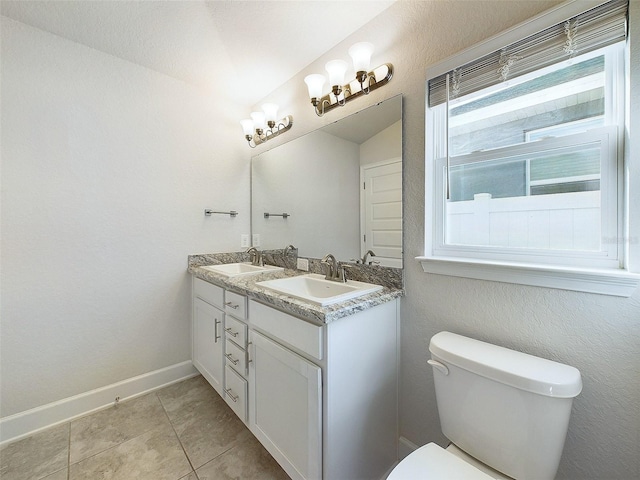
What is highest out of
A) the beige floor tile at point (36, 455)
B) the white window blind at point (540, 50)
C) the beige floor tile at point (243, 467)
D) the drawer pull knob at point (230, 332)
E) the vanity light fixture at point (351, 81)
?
the vanity light fixture at point (351, 81)

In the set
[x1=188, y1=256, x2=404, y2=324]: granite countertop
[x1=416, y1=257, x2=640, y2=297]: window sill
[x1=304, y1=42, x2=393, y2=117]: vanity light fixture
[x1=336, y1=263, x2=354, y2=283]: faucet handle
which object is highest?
[x1=304, y1=42, x2=393, y2=117]: vanity light fixture

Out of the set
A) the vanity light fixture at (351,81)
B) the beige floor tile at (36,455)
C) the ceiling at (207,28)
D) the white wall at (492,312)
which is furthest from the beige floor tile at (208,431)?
the ceiling at (207,28)

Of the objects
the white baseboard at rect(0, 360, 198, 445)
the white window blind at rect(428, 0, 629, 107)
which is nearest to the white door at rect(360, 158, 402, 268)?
the white window blind at rect(428, 0, 629, 107)

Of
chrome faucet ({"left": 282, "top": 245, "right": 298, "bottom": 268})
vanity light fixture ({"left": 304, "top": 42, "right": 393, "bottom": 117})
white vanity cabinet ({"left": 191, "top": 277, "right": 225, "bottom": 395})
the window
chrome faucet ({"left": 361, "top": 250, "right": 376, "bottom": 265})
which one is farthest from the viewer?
chrome faucet ({"left": 282, "top": 245, "right": 298, "bottom": 268})

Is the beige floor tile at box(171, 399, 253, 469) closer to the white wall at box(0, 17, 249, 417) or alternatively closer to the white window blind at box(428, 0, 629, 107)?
the white wall at box(0, 17, 249, 417)

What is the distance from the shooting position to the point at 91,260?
174 centimetres

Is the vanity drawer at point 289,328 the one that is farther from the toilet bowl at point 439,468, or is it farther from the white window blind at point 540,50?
the white window blind at point 540,50

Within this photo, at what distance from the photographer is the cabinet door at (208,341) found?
1684 mm

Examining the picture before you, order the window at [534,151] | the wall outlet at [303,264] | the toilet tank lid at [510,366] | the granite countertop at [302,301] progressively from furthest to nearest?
the wall outlet at [303,264], the granite countertop at [302,301], the window at [534,151], the toilet tank lid at [510,366]

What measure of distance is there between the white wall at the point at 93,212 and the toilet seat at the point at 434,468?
1886mm

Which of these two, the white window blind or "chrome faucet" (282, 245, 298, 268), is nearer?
the white window blind

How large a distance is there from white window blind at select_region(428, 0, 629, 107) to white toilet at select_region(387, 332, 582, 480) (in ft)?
3.51

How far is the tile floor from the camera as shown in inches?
50.9

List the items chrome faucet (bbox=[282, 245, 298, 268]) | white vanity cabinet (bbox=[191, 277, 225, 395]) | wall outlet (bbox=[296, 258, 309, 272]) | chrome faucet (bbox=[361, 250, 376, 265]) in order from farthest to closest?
1. chrome faucet (bbox=[282, 245, 298, 268])
2. wall outlet (bbox=[296, 258, 309, 272])
3. white vanity cabinet (bbox=[191, 277, 225, 395])
4. chrome faucet (bbox=[361, 250, 376, 265])
